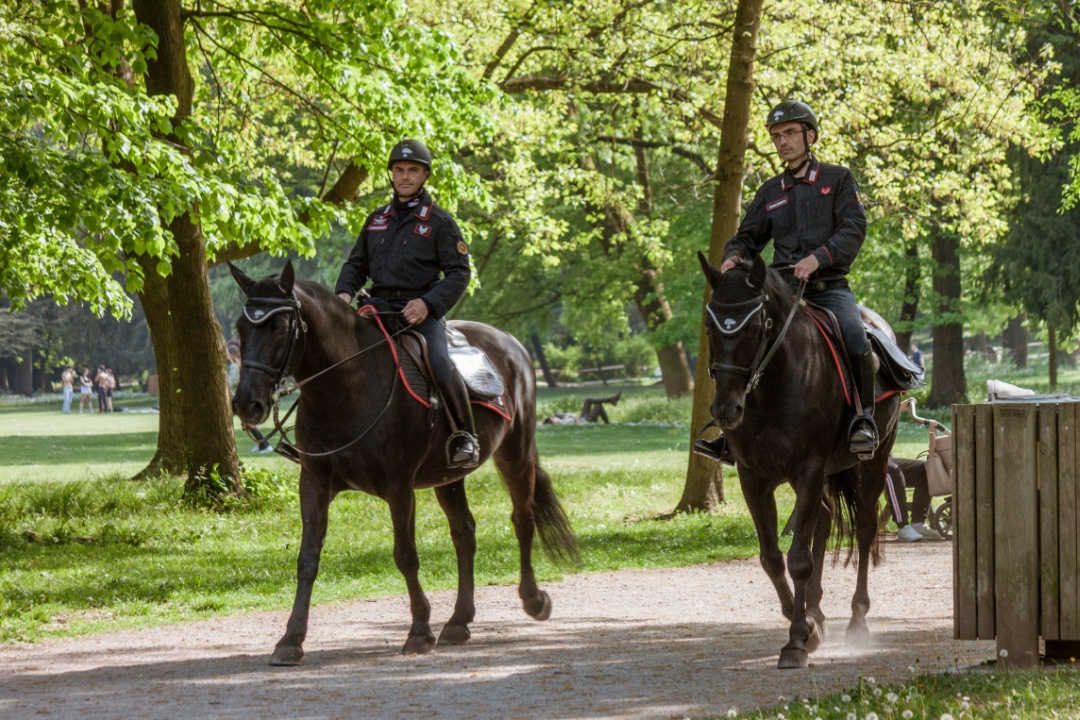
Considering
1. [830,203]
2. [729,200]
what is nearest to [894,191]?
[729,200]

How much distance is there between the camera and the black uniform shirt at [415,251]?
8.72 m

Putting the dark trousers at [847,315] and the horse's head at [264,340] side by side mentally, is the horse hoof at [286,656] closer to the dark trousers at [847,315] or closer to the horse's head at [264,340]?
the horse's head at [264,340]

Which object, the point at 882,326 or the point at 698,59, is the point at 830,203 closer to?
the point at 882,326

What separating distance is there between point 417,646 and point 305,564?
91 centimetres

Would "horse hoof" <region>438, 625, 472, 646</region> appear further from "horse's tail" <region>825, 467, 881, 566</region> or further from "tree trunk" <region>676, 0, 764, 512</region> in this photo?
"tree trunk" <region>676, 0, 764, 512</region>

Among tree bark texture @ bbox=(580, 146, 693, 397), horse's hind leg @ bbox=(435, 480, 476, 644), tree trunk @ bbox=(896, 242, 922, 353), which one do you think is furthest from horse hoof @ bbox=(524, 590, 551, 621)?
tree bark texture @ bbox=(580, 146, 693, 397)

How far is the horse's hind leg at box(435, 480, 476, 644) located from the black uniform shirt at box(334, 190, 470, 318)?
140 centimetres

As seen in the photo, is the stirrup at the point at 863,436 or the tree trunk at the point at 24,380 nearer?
the stirrup at the point at 863,436

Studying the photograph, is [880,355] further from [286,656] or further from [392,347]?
[286,656]

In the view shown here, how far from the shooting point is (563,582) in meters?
12.1

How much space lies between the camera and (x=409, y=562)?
27.4 ft

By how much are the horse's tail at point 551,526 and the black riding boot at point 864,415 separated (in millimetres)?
2849

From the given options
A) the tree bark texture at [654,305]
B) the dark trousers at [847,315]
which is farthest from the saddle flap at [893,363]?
the tree bark texture at [654,305]

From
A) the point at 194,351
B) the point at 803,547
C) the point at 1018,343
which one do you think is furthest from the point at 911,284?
the point at 803,547
